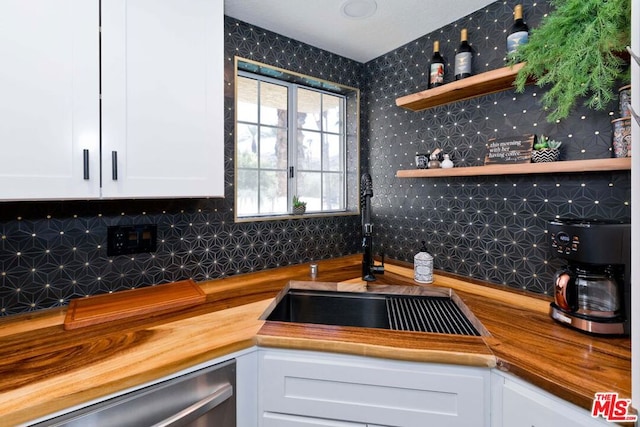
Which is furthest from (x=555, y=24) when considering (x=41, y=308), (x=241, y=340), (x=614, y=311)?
(x=41, y=308)

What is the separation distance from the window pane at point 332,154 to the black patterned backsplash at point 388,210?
183 millimetres

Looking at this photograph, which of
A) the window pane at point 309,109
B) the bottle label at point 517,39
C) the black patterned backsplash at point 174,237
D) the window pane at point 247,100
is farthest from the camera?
the window pane at point 309,109

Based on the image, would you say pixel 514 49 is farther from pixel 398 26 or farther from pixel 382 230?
pixel 382 230

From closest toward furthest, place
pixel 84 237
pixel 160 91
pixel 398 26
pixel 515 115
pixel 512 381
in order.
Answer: pixel 512 381
pixel 160 91
pixel 84 237
pixel 515 115
pixel 398 26

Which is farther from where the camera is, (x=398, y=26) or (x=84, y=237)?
(x=398, y=26)

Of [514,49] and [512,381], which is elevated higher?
[514,49]

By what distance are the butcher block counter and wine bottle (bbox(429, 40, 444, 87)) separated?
115 centimetres

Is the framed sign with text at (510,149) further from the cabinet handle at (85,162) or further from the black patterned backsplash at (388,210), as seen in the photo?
the cabinet handle at (85,162)

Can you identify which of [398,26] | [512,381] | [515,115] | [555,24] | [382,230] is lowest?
[512,381]

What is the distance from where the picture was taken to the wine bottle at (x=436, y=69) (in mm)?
1643

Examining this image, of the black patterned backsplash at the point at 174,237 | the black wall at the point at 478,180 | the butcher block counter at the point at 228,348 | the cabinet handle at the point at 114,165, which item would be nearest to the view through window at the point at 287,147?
the black patterned backsplash at the point at 174,237

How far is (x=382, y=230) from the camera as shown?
2.13m

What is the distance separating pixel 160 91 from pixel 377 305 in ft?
4.29

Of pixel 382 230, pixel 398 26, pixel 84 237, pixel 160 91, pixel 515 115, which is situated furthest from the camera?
pixel 382 230
